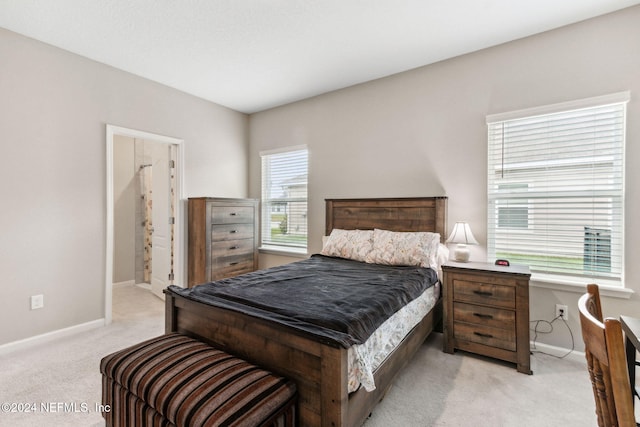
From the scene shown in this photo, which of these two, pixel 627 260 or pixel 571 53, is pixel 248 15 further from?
pixel 627 260

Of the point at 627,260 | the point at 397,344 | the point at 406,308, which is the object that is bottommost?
the point at 397,344

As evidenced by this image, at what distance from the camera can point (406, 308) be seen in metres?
2.02

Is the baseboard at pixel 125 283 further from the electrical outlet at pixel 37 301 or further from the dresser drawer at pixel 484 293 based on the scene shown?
the dresser drawer at pixel 484 293

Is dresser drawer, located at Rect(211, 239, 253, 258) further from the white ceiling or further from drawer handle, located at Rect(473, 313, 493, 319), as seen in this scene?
drawer handle, located at Rect(473, 313, 493, 319)

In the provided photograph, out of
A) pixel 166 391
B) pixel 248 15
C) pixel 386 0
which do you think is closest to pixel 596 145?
pixel 386 0

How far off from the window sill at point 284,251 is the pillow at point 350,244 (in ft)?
2.61

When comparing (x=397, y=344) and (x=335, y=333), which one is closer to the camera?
(x=335, y=333)

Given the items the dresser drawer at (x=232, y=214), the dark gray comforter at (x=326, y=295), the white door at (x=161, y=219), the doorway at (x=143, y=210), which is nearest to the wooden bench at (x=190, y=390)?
the dark gray comforter at (x=326, y=295)

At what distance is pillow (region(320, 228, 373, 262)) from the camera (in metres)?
3.10

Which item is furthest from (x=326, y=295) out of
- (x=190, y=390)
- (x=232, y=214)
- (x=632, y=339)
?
(x=232, y=214)

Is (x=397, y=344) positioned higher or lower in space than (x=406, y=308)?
lower

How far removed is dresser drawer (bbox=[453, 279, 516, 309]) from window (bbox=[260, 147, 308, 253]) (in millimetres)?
2168

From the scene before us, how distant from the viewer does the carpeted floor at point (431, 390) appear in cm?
174

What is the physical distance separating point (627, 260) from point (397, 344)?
1948 millimetres
